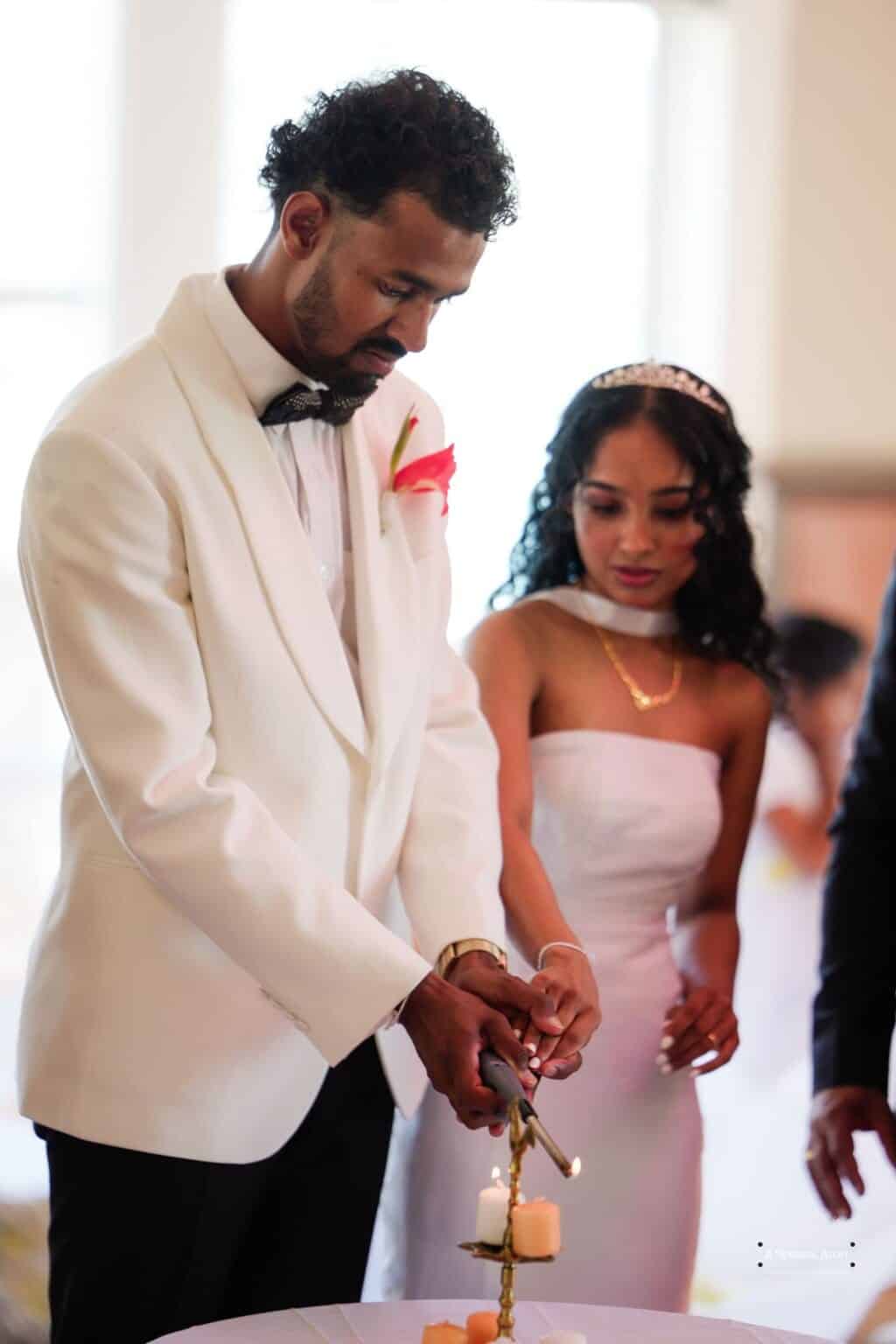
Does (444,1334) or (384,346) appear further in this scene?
(384,346)

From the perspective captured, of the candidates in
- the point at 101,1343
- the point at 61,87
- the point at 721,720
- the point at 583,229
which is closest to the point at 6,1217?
the point at 101,1343

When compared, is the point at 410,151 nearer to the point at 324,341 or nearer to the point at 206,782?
the point at 324,341

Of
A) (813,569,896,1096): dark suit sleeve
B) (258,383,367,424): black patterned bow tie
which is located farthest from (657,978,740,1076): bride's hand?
(258,383,367,424): black patterned bow tie

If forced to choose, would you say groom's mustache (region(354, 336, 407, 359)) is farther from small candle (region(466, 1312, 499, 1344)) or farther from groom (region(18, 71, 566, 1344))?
small candle (region(466, 1312, 499, 1344))

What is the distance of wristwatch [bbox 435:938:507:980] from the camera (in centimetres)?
188

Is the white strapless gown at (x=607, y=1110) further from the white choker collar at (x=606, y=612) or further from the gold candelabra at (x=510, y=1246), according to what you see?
the gold candelabra at (x=510, y=1246)

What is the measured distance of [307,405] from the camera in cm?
186

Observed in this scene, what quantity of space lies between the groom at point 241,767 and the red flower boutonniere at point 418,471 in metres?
0.11

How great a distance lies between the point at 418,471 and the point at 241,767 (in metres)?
0.46

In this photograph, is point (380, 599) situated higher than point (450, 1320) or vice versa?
point (380, 599)

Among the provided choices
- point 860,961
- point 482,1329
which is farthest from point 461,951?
point 860,961

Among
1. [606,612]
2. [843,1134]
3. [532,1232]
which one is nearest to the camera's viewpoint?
[532,1232]

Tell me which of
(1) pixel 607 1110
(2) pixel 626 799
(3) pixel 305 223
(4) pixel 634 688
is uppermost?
(3) pixel 305 223

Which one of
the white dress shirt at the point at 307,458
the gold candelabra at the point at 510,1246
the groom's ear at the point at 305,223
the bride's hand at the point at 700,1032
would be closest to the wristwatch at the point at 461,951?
the white dress shirt at the point at 307,458
